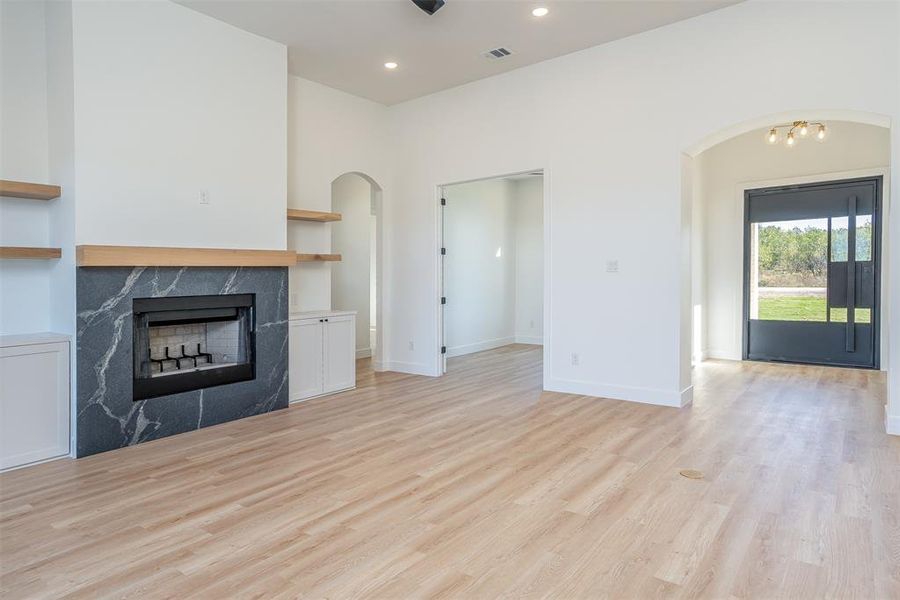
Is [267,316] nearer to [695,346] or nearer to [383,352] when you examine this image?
[383,352]

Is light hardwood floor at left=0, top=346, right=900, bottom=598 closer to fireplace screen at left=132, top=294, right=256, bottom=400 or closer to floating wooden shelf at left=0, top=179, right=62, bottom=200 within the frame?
fireplace screen at left=132, top=294, right=256, bottom=400

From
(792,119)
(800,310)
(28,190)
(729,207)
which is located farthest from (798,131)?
(28,190)

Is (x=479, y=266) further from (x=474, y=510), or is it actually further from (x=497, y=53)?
(x=474, y=510)

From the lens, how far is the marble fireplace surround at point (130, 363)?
345 cm

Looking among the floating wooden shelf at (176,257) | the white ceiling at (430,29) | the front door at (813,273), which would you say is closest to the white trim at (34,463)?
the floating wooden shelf at (176,257)

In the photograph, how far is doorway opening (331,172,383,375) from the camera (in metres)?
7.18

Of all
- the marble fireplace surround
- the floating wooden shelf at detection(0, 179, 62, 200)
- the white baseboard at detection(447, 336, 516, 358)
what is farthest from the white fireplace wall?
the white baseboard at detection(447, 336, 516, 358)

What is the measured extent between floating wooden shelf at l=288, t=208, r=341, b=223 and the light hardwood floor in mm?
1970

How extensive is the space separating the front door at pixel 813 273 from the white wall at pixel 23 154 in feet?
25.5

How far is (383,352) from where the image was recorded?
6.61 metres

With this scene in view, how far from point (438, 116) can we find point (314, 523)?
4.85 metres

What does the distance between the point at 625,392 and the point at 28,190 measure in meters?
4.89

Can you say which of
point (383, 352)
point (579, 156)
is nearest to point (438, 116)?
point (579, 156)

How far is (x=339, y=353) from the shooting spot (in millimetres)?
5316
